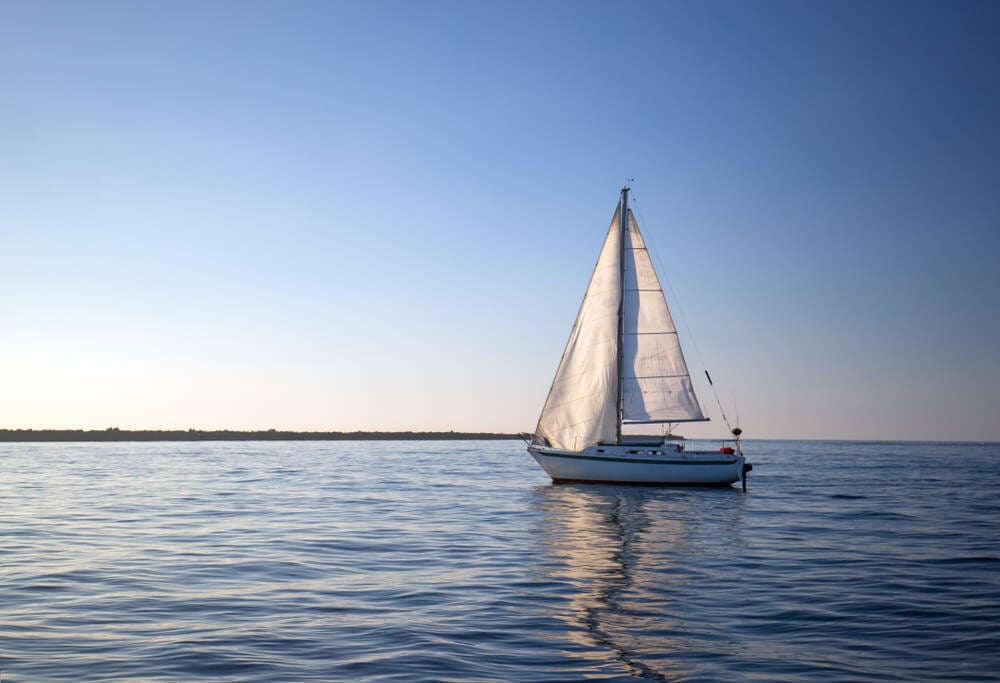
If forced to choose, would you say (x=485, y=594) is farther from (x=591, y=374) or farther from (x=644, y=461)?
(x=591, y=374)

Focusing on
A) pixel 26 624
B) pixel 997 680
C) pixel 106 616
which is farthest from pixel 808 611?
pixel 26 624

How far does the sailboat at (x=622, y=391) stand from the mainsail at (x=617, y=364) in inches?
2.4

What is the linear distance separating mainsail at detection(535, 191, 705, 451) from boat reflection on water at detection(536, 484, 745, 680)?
10.7m

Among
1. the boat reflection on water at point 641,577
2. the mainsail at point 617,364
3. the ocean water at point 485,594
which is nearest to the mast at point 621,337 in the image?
the mainsail at point 617,364

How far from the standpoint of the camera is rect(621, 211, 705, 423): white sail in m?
47.2

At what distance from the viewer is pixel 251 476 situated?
54156mm

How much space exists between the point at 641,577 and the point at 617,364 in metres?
31.0

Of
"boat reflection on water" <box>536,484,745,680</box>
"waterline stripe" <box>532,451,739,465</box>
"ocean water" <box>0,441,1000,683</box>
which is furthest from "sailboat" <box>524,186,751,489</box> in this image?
"ocean water" <box>0,441,1000,683</box>

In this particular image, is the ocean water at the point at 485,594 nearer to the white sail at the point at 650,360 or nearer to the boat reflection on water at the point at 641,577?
the boat reflection on water at the point at 641,577

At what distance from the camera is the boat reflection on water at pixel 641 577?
10.4 meters

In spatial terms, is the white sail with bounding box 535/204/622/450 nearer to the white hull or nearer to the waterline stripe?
the waterline stripe

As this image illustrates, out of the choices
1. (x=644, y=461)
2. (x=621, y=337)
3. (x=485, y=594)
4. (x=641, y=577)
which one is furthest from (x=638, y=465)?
(x=485, y=594)

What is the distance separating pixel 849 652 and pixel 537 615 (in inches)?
186

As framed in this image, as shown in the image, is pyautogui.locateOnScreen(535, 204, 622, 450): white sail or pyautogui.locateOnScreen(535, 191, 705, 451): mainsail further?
pyautogui.locateOnScreen(535, 191, 705, 451): mainsail
